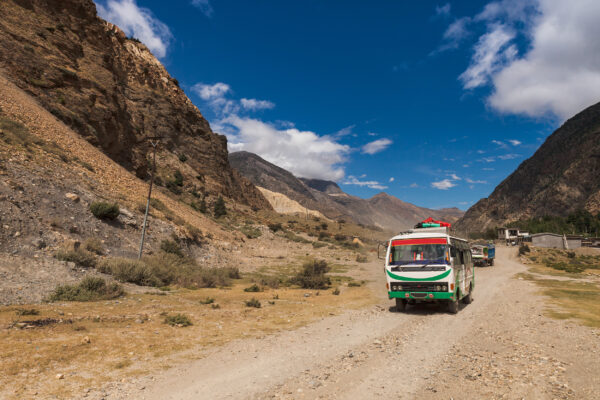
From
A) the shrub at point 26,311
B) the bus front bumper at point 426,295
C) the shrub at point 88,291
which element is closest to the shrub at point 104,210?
the shrub at point 88,291

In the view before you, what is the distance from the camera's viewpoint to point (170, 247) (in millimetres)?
20516

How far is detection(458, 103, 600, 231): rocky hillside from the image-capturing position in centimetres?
10119

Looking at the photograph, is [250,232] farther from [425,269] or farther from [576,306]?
[576,306]

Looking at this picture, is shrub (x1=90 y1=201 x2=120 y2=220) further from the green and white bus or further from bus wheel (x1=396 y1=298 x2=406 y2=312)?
bus wheel (x1=396 y1=298 x2=406 y2=312)

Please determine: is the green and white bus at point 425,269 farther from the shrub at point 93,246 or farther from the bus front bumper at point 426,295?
the shrub at point 93,246

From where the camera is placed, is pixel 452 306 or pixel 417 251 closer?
pixel 452 306

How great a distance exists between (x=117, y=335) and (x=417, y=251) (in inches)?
394

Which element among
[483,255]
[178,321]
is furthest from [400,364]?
[483,255]

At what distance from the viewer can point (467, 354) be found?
6.75 meters

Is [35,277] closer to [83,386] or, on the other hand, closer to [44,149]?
[83,386]

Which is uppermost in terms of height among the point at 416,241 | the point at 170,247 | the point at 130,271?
the point at 416,241

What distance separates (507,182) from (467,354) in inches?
6678

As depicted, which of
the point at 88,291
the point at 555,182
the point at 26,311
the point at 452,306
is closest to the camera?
the point at 26,311

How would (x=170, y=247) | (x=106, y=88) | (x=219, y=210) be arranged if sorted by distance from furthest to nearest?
(x=219, y=210) < (x=106, y=88) < (x=170, y=247)
